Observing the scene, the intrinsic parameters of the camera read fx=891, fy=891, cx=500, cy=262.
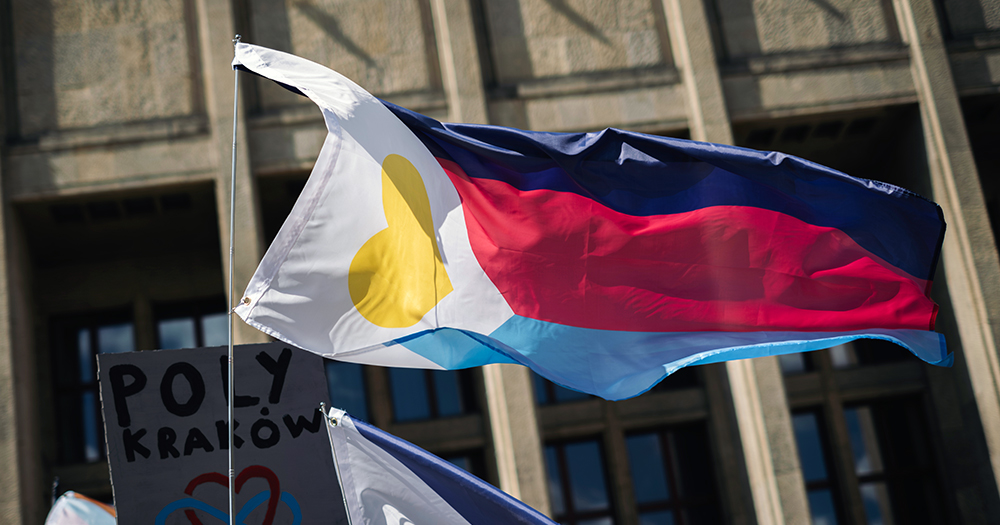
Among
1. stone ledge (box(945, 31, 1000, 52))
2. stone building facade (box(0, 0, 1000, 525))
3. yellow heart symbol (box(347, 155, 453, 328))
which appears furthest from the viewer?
stone ledge (box(945, 31, 1000, 52))

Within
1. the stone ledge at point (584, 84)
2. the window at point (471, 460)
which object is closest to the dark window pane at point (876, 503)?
the window at point (471, 460)

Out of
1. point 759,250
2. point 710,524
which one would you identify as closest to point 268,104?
point 759,250

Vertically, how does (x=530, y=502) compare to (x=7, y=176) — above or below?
below

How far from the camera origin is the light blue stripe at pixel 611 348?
256 inches

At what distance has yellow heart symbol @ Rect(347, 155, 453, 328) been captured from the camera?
6277mm

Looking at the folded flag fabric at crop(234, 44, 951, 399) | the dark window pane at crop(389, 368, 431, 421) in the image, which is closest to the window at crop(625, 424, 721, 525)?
the dark window pane at crop(389, 368, 431, 421)

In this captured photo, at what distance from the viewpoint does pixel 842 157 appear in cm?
1482

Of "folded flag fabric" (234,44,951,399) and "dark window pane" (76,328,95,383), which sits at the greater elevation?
"dark window pane" (76,328,95,383)

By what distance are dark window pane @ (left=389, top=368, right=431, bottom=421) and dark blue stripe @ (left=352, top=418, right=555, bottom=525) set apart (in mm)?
8591

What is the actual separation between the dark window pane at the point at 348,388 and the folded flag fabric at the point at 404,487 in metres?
8.72

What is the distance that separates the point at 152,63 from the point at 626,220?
29.4 feet

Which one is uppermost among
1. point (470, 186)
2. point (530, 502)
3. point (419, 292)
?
point (470, 186)

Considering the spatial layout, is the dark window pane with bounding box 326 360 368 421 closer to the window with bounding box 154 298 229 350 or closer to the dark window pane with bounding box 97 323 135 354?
the window with bounding box 154 298 229 350

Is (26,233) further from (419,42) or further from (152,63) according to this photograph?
(419,42)
